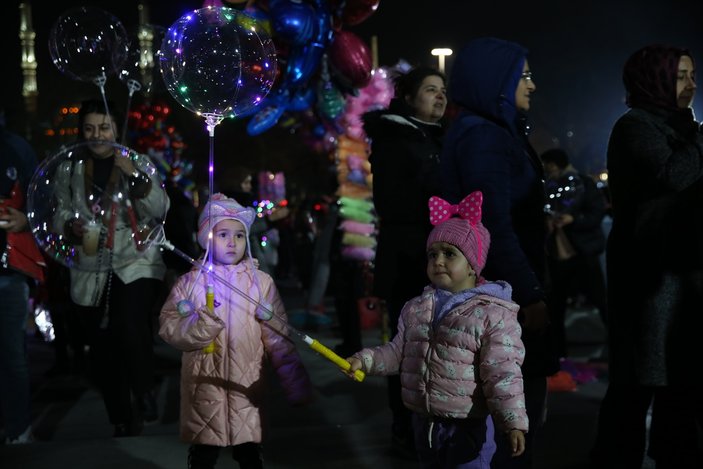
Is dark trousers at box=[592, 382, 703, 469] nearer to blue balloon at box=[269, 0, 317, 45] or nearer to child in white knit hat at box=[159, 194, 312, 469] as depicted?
child in white knit hat at box=[159, 194, 312, 469]

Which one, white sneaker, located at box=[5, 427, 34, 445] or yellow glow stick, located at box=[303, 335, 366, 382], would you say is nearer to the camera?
yellow glow stick, located at box=[303, 335, 366, 382]

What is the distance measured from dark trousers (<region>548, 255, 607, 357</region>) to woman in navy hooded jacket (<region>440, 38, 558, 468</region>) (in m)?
4.23

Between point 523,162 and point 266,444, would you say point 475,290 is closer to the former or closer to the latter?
point 523,162

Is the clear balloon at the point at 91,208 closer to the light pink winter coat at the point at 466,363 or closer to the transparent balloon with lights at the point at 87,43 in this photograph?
the transparent balloon with lights at the point at 87,43

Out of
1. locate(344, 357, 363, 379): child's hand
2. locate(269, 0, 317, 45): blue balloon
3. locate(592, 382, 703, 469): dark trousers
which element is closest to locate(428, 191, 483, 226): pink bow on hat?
locate(344, 357, 363, 379): child's hand

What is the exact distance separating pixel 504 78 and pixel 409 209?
4.06 feet

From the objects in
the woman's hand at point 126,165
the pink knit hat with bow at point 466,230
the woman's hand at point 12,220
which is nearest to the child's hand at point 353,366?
the pink knit hat with bow at point 466,230

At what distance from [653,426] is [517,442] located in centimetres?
141

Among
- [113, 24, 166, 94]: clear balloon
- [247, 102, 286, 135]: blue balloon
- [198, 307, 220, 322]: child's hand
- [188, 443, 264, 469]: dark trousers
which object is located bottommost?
[188, 443, 264, 469]: dark trousers

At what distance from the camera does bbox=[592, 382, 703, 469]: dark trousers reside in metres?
4.15

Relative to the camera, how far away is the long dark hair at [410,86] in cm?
496

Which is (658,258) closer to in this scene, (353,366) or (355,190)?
(353,366)

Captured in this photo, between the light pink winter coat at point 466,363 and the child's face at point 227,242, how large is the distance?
0.93 metres

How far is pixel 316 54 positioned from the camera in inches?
307
